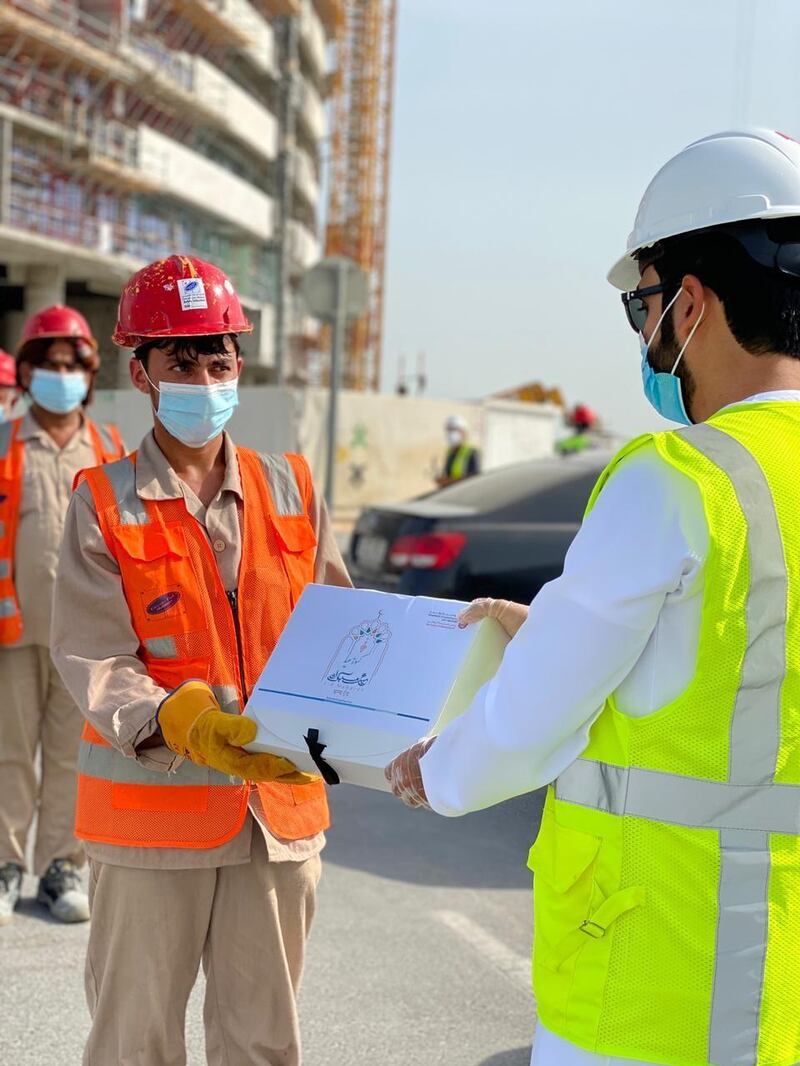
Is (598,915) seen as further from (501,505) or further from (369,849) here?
(501,505)

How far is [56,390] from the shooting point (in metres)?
5.25

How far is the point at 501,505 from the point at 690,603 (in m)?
6.19

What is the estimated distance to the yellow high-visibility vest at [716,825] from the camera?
5.23 ft

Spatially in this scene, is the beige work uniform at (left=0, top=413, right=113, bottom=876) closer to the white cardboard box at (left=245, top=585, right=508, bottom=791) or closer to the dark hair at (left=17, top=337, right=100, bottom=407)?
the dark hair at (left=17, top=337, right=100, bottom=407)

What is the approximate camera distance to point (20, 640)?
Result: 5.06m

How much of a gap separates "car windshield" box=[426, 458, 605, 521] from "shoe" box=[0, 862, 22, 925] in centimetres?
361

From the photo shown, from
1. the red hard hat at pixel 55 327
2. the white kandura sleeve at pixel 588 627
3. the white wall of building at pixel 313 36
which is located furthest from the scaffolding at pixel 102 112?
the white kandura sleeve at pixel 588 627

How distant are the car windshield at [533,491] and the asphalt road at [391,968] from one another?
2.36 m

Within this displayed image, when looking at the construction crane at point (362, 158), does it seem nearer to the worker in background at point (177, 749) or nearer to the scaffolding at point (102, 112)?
the scaffolding at point (102, 112)

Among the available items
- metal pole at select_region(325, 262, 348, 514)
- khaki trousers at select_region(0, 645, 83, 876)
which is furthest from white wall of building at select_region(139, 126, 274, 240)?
khaki trousers at select_region(0, 645, 83, 876)

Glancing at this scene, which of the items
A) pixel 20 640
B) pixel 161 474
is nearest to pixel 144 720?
pixel 161 474

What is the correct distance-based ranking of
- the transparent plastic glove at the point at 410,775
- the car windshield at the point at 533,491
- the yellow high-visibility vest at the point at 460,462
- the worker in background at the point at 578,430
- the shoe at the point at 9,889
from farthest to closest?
the yellow high-visibility vest at the point at 460,462
the worker in background at the point at 578,430
the car windshield at the point at 533,491
the shoe at the point at 9,889
the transparent plastic glove at the point at 410,775

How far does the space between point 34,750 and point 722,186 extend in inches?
160

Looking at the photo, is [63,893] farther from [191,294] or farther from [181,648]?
[191,294]
